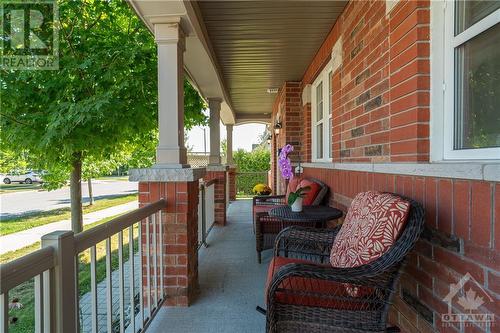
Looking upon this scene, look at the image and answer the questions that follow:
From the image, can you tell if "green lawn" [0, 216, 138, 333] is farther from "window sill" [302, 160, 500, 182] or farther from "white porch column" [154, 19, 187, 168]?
"window sill" [302, 160, 500, 182]

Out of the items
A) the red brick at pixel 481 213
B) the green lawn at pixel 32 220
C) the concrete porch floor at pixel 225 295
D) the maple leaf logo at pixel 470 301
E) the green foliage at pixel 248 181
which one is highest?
the red brick at pixel 481 213

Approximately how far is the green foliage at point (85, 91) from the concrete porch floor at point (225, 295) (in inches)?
76.4

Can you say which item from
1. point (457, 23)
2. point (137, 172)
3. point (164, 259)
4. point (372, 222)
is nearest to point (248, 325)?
point (164, 259)

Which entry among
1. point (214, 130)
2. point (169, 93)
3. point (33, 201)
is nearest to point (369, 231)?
point (169, 93)

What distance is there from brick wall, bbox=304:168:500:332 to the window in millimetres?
198

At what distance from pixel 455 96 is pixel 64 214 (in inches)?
405

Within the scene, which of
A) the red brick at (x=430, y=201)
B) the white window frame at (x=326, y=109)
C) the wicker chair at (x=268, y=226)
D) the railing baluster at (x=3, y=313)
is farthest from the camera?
the white window frame at (x=326, y=109)

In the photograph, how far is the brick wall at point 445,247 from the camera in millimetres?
1108

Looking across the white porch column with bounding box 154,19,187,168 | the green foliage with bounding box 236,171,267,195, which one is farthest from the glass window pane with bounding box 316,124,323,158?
the green foliage with bounding box 236,171,267,195

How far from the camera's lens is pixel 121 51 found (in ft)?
13.1

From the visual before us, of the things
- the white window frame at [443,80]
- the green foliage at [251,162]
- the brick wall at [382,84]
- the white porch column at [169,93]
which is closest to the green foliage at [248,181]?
the green foliage at [251,162]

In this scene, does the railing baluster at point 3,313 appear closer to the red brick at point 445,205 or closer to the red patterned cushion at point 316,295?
the red patterned cushion at point 316,295

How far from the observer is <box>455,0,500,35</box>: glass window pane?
4.22 feet

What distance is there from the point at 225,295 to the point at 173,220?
2.45 ft
